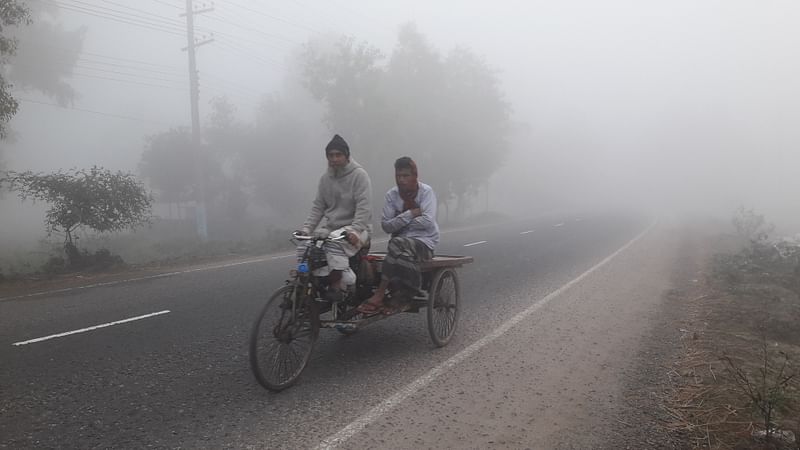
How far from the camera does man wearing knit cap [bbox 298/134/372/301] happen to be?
14.6ft

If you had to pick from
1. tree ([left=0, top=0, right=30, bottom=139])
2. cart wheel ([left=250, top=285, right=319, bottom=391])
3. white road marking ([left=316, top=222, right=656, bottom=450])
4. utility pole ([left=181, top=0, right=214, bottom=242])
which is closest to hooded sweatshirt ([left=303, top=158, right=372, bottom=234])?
cart wheel ([left=250, top=285, right=319, bottom=391])

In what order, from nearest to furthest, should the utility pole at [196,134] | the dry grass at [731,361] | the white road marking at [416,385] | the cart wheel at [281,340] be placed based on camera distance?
the white road marking at [416,385] < the dry grass at [731,361] < the cart wheel at [281,340] < the utility pole at [196,134]

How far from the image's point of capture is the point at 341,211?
493 centimetres

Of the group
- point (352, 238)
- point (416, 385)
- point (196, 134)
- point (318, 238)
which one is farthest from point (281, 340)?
point (196, 134)

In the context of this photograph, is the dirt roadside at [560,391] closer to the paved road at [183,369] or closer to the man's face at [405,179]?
the paved road at [183,369]

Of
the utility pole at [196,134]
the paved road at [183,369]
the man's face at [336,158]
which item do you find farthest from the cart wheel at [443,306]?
the utility pole at [196,134]

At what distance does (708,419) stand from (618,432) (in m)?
0.71

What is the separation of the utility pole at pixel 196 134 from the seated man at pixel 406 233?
19190 mm

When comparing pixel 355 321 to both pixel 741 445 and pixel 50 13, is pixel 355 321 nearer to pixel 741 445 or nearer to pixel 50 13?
pixel 741 445

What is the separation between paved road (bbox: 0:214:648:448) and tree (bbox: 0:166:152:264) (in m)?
5.13

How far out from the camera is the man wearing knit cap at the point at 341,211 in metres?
4.45

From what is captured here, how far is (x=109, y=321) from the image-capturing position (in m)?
6.32

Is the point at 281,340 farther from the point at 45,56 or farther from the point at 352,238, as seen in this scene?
the point at 45,56

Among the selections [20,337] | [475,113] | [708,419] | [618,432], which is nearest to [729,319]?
[708,419]
